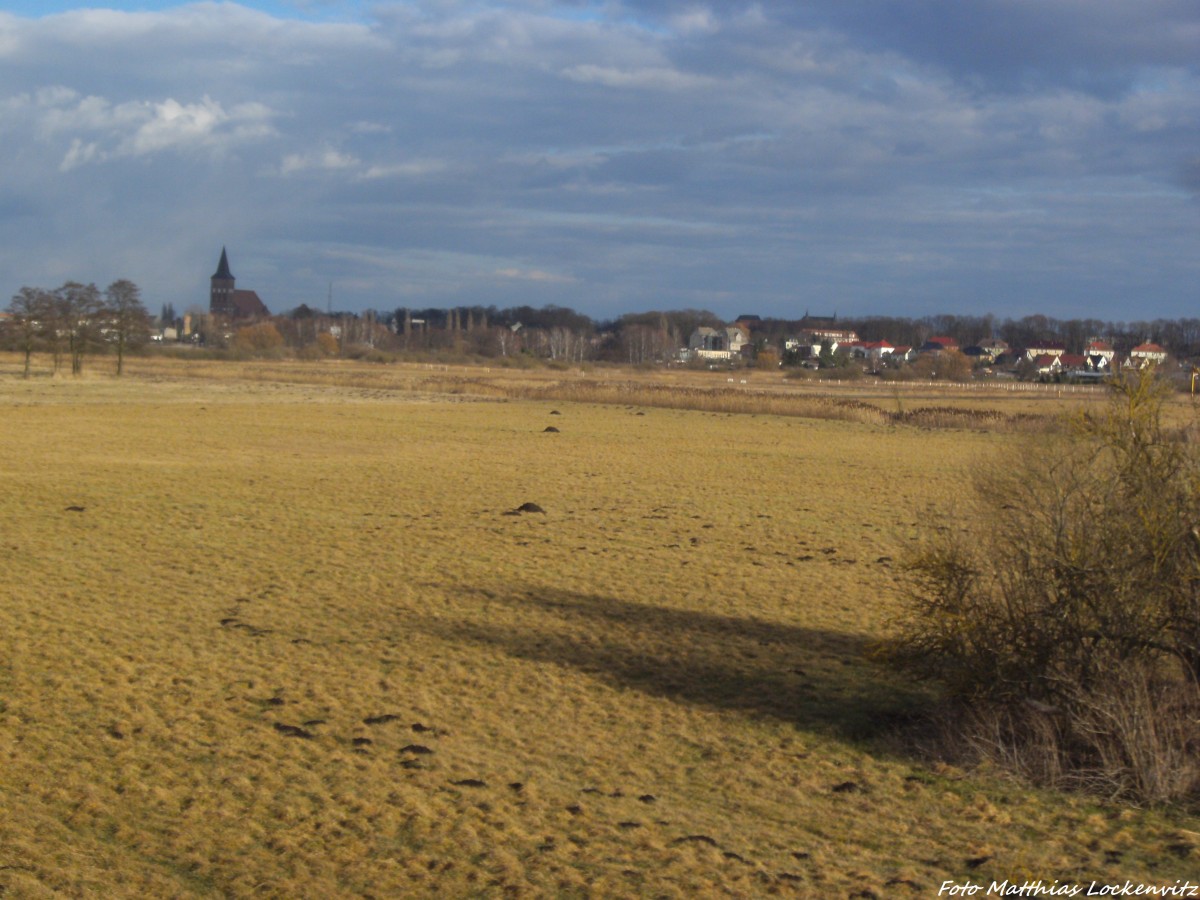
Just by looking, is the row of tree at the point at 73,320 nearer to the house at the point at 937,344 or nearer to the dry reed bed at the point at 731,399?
the dry reed bed at the point at 731,399

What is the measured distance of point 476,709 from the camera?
9.00 metres

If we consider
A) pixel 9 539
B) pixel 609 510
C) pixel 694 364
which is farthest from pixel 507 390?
pixel 694 364

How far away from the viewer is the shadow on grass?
30.9 feet

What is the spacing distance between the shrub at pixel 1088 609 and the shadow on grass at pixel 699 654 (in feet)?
3.56

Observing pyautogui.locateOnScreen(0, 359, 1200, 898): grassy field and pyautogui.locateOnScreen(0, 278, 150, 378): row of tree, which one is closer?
pyautogui.locateOnScreen(0, 359, 1200, 898): grassy field

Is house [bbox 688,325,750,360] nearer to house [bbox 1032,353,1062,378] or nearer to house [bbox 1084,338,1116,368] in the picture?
house [bbox 1032,353,1062,378]

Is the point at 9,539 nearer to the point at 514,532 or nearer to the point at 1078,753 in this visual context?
the point at 514,532

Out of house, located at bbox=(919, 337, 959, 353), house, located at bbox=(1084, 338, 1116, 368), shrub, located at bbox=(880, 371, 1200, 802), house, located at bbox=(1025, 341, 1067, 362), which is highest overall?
house, located at bbox=(919, 337, 959, 353)

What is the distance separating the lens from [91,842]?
20.6 ft

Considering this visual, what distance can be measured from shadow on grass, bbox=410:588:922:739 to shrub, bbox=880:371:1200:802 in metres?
1.08

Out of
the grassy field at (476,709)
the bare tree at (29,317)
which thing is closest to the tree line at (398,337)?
the bare tree at (29,317)

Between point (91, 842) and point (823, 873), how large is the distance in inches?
153

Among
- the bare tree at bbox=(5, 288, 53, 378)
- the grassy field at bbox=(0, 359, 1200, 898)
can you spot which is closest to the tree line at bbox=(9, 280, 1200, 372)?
the bare tree at bbox=(5, 288, 53, 378)

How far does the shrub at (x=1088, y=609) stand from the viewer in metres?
7.58
